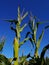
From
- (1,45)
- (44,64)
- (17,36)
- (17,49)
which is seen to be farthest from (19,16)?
(1,45)

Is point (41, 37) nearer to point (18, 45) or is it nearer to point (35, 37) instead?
point (35, 37)

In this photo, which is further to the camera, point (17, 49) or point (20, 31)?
point (20, 31)

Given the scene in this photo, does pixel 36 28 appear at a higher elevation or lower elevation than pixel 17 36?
higher

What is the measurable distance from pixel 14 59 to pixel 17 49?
31 centimetres

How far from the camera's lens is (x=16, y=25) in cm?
515

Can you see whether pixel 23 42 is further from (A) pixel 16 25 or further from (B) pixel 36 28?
(B) pixel 36 28

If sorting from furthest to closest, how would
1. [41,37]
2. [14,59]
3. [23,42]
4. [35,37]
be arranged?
1. [35,37]
2. [41,37]
3. [23,42]
4. [14,59]

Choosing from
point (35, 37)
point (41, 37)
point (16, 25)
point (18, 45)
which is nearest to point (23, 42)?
point (18, 45)

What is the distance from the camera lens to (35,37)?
21.8 feet

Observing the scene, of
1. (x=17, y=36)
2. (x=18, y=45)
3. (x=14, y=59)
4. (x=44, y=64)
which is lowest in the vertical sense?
(x=44, y=64)

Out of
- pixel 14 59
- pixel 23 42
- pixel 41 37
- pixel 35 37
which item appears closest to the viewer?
pixel 14 59

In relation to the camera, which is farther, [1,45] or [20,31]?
[1,45]

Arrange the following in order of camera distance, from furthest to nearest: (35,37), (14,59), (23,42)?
(35,37)
(23,42)
(14,59)

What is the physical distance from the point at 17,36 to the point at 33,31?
1859 millimetres
